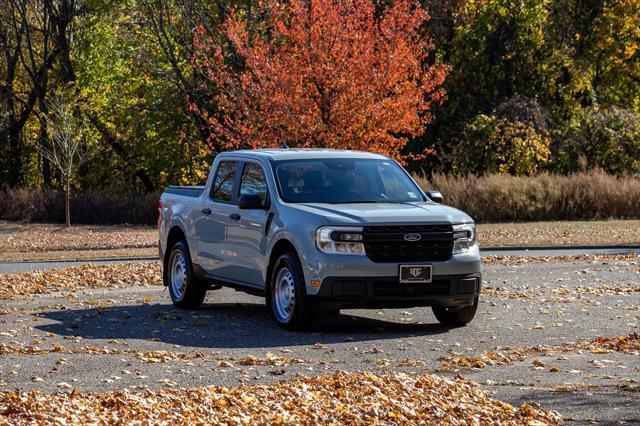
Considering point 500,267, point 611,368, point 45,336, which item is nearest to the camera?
point 611,368

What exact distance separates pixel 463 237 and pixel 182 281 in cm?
407

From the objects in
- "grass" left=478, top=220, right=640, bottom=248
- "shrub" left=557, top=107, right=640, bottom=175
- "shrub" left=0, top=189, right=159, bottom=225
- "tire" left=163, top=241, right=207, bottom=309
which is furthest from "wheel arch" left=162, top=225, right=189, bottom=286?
"shrub" left=557, top=107, right=640, bottom=175

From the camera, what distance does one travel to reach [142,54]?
52969 millimetres

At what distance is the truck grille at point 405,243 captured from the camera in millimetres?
13820


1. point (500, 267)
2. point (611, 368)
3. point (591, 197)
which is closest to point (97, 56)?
point (591, 197)

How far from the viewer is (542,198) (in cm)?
4322

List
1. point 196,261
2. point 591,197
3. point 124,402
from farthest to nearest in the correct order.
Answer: point 591,197, point 196,261, point 124,402

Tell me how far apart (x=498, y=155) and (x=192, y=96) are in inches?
443

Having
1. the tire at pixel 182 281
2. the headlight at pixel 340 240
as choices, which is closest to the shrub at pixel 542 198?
the tire at pixel 182 281

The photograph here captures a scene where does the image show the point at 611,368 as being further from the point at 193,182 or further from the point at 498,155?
the point at 193,182

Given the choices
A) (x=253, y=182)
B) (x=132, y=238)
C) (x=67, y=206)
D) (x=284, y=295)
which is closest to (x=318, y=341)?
(x=284, y=295)

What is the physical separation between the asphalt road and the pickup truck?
40 centimetres

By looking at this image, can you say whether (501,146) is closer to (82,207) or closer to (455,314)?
(82,207)

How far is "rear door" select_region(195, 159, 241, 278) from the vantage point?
15.6 meters
